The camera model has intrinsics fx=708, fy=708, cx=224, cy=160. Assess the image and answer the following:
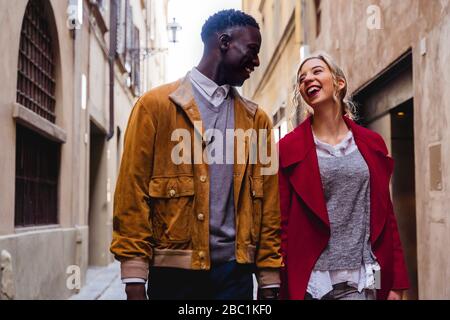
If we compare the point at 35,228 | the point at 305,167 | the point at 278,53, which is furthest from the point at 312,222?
the point at 278,53

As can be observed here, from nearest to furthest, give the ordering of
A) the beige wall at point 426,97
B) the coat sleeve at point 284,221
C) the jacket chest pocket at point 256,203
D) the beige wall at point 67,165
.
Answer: the jacket chest pocket at point 256,203, the coat sleeve at point 284,221, the beige wall at point 426,97, the beige wall at point 67,165

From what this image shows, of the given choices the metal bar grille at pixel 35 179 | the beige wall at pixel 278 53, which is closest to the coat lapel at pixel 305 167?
the metal bar grille at pixel 35 179

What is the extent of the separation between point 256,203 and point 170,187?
0.37 meters

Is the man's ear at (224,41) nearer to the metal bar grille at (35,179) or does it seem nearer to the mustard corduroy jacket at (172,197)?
the mustard corduroy jacket at (172,197)

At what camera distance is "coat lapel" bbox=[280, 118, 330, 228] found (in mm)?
3199

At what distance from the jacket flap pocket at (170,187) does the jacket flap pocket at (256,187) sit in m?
0.26

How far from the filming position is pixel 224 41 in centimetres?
275

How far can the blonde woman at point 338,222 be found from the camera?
3.15 meters

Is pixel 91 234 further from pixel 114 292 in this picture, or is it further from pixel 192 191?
pixel 192 191

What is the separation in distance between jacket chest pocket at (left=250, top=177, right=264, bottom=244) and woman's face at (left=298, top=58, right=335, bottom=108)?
73 centimetres

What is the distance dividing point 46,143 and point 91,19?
3.69m


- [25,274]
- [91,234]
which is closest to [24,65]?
[25,274]

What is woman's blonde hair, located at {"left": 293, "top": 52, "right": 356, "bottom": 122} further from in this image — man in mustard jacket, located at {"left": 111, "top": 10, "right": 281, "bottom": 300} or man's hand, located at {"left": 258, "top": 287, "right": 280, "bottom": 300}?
man's hand, located at {"left": 258, "top": 287, "right": 280, "bottom": 300}
